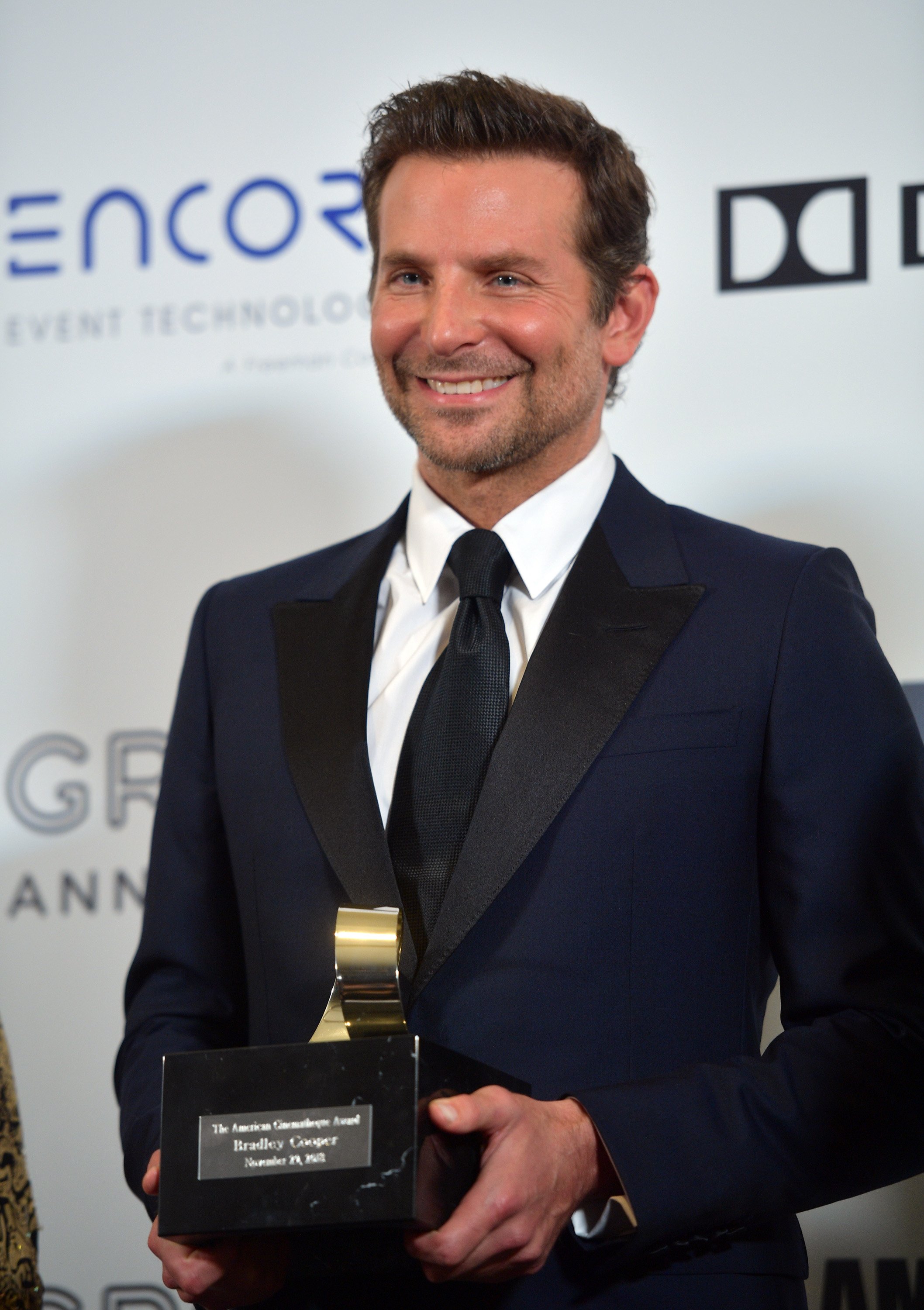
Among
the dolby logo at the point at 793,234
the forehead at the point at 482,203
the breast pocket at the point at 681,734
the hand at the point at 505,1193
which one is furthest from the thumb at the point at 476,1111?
the dolby logo at the point at 793,234

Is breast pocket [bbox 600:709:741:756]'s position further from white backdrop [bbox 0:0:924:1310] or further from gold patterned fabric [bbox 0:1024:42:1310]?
gold patterned fabric [bbox 0:1024:42:1310]

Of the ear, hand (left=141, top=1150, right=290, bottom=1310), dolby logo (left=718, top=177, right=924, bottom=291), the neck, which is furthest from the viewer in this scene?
dolby logo (left=718, top=177, right=924, bottom=291)

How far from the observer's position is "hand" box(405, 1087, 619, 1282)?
3.70ft

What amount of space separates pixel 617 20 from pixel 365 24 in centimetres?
44

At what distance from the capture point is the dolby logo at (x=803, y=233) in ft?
7.15

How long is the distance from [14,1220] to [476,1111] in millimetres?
728

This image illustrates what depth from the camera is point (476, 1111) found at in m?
1.13

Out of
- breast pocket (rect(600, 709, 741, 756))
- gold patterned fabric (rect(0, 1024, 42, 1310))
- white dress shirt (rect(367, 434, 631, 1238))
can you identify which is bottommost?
gold patterned fabric (rect(0, 1024, 42, 1310))

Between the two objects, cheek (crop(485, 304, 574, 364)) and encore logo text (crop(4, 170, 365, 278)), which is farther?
encore logo text (crop(4, 170, 365, 278))

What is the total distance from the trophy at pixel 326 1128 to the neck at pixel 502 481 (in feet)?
2.40

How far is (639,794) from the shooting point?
1504mm

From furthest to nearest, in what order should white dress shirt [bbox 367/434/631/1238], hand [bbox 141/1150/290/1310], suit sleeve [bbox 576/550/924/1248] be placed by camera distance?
white dress shirt [bbox 367/434/631/1238], suit sleeve [bbox 576/550/924/1248], hand [bbox 141/1150/290/1310]

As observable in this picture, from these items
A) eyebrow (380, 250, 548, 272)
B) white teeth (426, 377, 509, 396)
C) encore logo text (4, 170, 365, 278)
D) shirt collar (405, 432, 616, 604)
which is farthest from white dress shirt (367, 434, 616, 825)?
encore logo text (4, 170, 365, 278)

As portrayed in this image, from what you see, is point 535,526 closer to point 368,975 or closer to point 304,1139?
point 368,975
